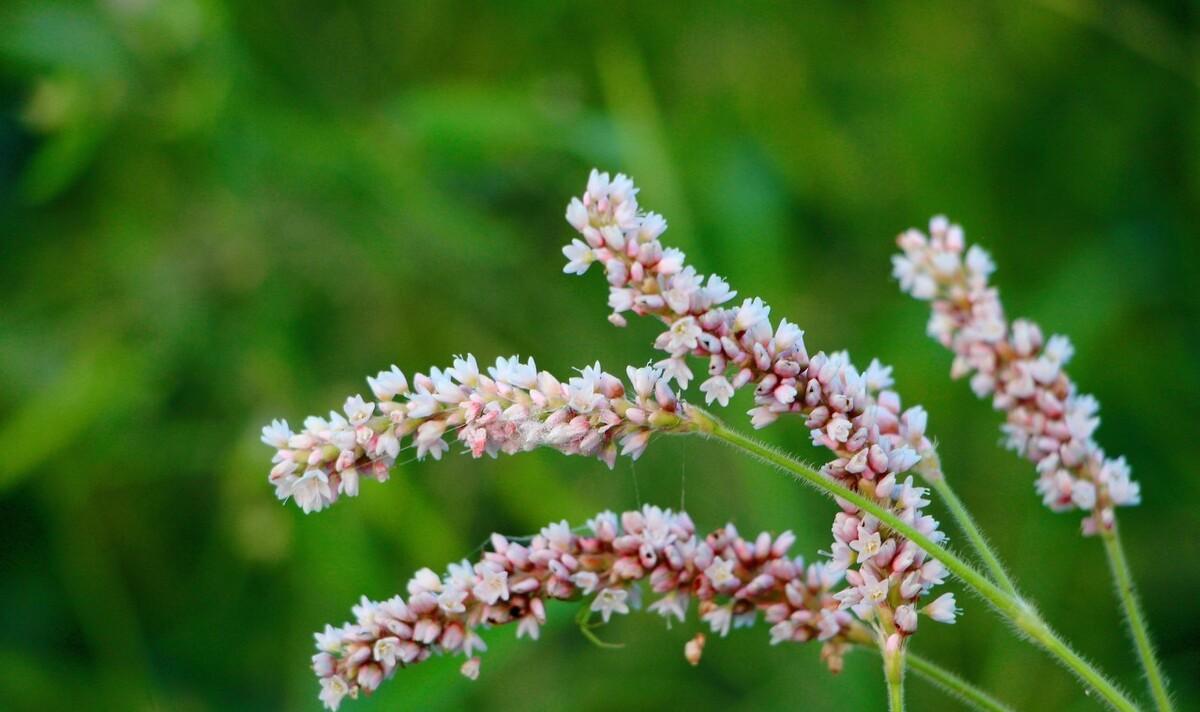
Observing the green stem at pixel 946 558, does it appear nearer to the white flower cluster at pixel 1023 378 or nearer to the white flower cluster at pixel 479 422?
the white flower cluster at pixel 479 422

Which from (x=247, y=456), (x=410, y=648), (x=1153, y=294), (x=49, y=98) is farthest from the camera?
(x=1153, y=294)

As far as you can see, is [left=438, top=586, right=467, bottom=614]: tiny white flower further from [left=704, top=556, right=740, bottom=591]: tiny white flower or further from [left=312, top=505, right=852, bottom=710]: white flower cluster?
[left=704, top=556, right=740, bottom=591]: tiny white flower

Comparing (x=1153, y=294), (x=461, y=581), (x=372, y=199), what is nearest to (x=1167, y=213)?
(x=1153, y=294)

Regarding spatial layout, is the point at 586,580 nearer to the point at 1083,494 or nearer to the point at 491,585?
the point at 491,585

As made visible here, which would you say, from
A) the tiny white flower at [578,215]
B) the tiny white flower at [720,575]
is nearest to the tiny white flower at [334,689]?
the tiny white flower at [720,575]

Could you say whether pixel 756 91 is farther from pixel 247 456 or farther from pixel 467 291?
pixel 247 456

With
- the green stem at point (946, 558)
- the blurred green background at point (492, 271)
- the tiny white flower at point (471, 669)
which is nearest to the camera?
the green stem at point (946, 558)
